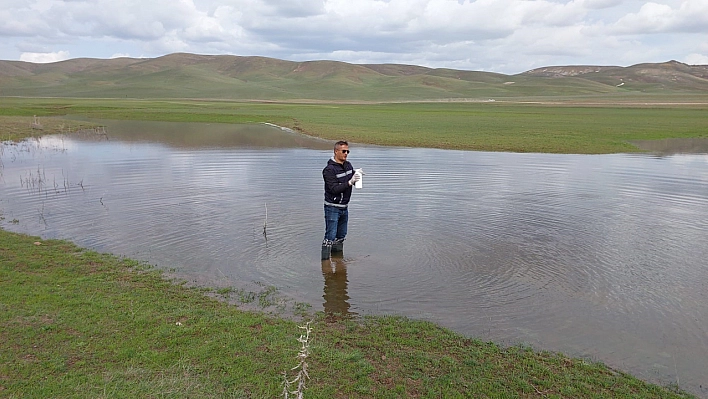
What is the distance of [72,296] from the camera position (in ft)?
28.2

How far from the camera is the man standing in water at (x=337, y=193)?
10320 mm

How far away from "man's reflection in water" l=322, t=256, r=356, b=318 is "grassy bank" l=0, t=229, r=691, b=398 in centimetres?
59

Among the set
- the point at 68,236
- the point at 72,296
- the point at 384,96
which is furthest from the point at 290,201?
the point at 384,96

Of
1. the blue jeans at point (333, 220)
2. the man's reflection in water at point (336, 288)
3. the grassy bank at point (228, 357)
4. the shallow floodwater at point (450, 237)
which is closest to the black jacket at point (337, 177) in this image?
the blue jeans at point (333, 220)

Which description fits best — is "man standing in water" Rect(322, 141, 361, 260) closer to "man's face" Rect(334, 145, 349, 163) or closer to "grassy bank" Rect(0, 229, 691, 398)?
"man's face" Rect(334, 145, 349, 163)

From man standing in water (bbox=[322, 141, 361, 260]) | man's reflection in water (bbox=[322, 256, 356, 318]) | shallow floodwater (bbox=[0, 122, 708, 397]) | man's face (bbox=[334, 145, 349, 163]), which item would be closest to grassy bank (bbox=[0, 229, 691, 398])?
man's reflection in water (bbox=[322, 256, 356, 318])

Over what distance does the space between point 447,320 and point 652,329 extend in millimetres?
3172

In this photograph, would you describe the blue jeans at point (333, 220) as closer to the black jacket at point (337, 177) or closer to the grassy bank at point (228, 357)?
the black jacket at point (337, 177)

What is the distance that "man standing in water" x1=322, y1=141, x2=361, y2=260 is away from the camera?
406 inches

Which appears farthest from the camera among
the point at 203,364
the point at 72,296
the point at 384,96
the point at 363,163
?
the point at 384,96

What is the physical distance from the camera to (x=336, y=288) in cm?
984

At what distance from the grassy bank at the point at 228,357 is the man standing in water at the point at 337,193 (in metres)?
3.04

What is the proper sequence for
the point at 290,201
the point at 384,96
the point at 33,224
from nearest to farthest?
1. the point at 33,224
2. the point at 290,201
3. the point at 384,96

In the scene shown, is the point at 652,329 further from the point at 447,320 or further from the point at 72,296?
the point at 72,296
